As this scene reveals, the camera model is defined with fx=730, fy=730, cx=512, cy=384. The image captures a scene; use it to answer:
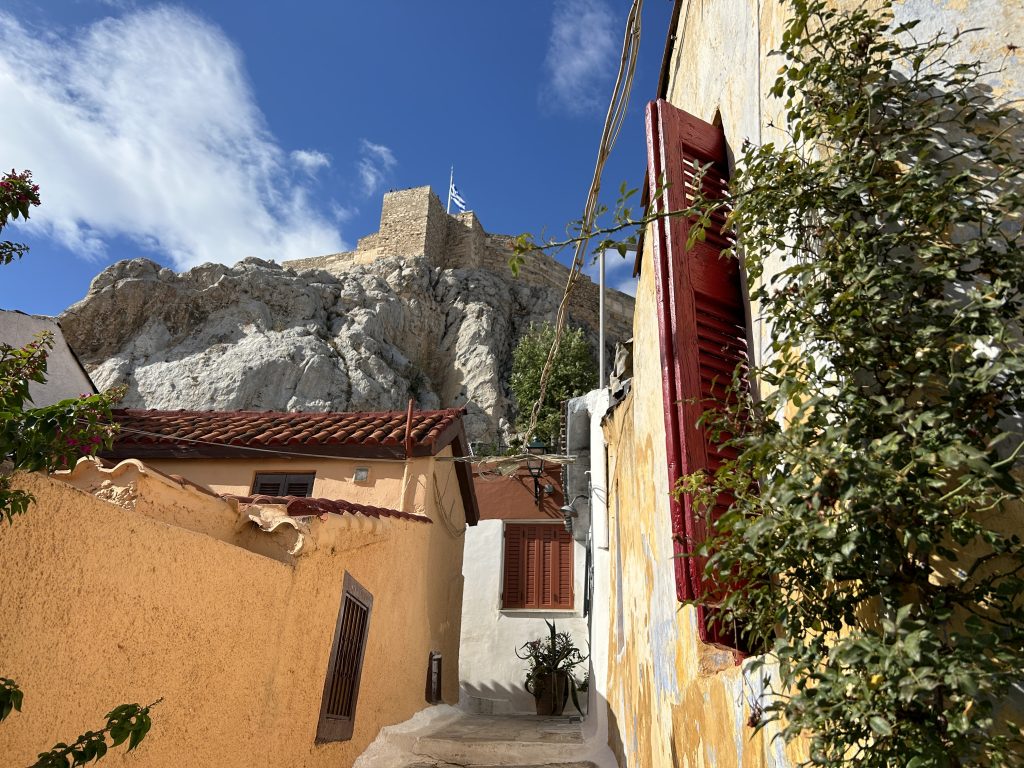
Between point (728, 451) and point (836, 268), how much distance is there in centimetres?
127

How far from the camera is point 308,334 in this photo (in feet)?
99.0

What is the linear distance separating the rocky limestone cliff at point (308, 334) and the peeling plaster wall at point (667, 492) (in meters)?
22.9

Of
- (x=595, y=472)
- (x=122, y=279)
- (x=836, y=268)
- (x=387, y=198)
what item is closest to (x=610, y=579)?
(x=595, y=472)

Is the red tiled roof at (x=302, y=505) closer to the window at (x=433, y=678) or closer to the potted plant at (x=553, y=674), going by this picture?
the window at (x=433, y=678)

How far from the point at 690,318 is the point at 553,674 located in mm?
11317

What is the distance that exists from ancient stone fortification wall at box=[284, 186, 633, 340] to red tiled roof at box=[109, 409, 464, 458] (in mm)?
29685

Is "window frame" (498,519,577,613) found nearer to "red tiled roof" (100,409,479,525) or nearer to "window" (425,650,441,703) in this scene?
"window" (425,650,441,703)

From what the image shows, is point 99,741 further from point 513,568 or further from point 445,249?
point 445,249

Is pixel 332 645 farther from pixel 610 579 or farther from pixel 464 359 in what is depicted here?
pixel 464 359

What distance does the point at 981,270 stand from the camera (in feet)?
6.00

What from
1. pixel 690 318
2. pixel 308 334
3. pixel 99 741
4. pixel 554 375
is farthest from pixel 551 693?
pixel 308 334

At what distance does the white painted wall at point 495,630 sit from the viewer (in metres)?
14.4

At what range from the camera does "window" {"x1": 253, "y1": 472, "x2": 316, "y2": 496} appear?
972 centimetres

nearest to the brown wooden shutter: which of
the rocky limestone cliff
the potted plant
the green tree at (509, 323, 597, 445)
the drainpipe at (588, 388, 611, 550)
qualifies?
the potted plant
